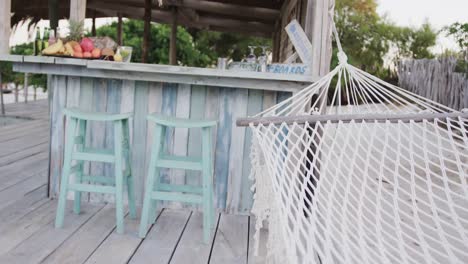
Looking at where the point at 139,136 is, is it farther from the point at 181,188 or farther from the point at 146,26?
the point at 146,26

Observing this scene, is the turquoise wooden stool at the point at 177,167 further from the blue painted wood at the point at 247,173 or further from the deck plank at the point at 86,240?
the blue painted wood at the point at 247,173

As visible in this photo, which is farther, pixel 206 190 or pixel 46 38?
pixel 46 38

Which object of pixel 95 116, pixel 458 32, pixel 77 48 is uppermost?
pixel 458 32

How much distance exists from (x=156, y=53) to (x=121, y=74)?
6961 millimetres

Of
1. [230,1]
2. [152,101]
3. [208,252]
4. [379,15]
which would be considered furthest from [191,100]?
[379,15]

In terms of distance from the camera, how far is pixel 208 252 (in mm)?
2193

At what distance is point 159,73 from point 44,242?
100 centimetres

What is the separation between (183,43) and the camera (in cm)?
940

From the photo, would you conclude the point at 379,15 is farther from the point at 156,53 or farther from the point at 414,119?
the point at 414,119

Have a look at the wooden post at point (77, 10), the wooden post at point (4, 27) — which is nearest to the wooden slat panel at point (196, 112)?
the wooden post at point (77, 10)

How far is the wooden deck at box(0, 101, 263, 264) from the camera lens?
207 centimetres

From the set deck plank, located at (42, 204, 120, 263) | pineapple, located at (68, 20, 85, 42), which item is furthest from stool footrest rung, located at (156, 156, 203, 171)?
pineapple, located at (68, 20, 85, 42)

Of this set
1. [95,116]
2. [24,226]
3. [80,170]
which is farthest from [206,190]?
[24,226]

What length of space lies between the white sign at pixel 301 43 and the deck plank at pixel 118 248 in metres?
1.27
